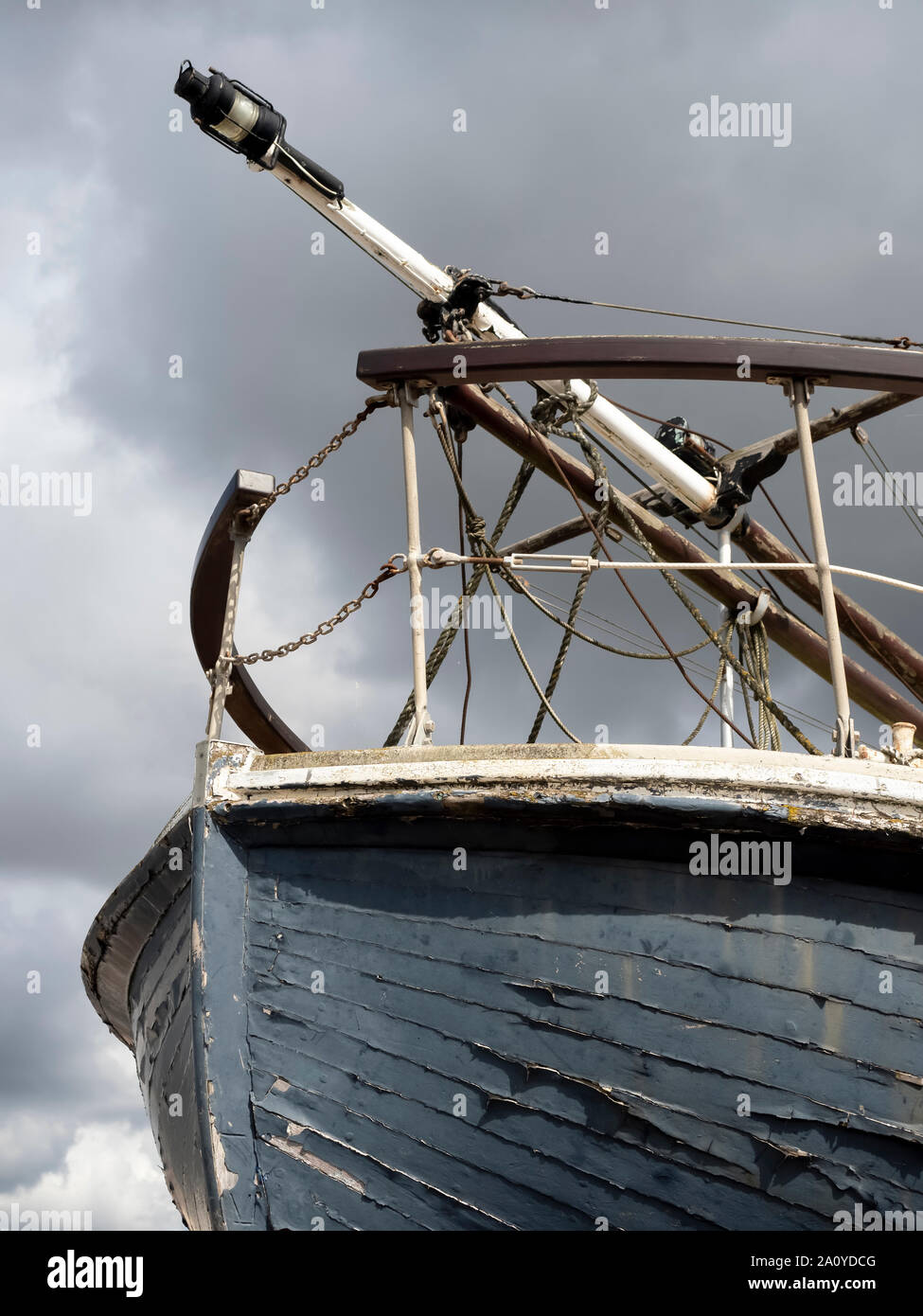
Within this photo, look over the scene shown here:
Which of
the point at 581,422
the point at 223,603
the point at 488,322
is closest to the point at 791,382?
the point at 223,603

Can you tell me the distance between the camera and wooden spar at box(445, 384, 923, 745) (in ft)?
25.3

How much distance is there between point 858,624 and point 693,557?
124 cm

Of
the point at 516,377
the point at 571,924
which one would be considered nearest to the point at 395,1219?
the point at 571,924

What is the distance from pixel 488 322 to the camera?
8844 mm

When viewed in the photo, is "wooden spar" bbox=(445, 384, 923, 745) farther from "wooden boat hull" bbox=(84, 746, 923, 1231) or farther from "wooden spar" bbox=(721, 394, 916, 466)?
"wooden boat hull" bbox=(84, 746, 923, 1231)

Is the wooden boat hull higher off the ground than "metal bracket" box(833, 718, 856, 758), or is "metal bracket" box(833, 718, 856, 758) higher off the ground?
"metal bracket" box(833, 718, 856, 758)

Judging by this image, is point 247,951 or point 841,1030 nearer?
point 841,1030

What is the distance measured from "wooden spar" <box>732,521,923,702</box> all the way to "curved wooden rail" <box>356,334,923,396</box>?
3587 mm

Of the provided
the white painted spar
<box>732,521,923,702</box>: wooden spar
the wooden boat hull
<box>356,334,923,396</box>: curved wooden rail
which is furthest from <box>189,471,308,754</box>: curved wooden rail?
<box>732,521,923,702</box>: wooden spar

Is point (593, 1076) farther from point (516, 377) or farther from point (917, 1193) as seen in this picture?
point (516, 377)

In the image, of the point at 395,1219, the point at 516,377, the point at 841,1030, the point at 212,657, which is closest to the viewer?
the point at 841,1030

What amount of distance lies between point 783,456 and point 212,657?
3.85 metres

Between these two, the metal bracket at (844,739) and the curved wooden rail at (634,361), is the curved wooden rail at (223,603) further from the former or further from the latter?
the metal bracket at (844,739)
